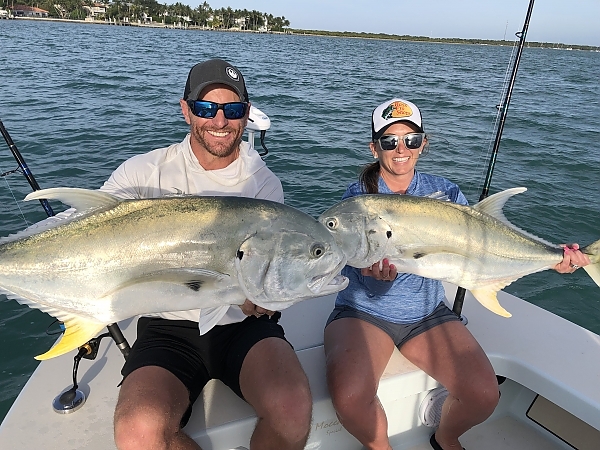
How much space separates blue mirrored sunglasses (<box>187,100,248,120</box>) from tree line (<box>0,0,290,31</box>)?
139886 millimetres

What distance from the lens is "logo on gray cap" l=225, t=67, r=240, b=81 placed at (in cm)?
285

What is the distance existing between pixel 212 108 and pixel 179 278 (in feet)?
3.91

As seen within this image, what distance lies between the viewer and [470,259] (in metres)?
2.84

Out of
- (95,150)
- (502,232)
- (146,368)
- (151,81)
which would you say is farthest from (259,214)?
(151,81)

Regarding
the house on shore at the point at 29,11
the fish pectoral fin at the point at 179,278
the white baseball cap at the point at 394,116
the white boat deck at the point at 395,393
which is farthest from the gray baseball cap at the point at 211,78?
the house on shore at the point at 29,11

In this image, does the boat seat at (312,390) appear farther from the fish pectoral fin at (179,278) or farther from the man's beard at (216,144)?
the man's beard at (216,144)

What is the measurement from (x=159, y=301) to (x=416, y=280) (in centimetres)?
165

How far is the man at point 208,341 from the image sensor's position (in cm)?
219

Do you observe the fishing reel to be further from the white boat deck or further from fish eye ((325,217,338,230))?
fish eye ((325,217,338,230))

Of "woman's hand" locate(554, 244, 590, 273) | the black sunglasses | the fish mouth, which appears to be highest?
the black sunglasses

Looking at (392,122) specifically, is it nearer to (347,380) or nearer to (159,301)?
(347,380)

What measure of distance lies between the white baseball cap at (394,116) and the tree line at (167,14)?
14007 cm

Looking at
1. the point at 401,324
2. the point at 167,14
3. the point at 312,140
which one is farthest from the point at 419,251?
the point at 167,14

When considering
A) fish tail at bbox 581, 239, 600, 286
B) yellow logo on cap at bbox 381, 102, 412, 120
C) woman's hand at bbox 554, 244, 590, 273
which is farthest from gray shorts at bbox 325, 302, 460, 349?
yellow logo on cap at bbox 381, 102, 412, 120
